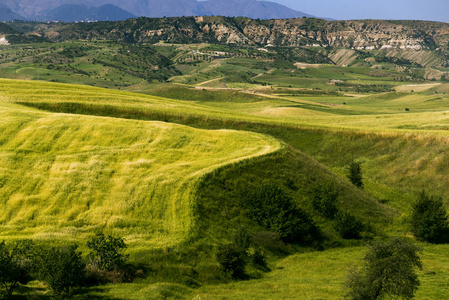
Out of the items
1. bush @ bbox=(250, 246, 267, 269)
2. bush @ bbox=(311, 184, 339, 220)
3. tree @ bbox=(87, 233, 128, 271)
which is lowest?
bush @ bbox=(250, 246, 267, 269)

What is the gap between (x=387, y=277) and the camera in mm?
31297

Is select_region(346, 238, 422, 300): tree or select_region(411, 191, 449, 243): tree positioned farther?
select_region(411, 191, 449, 243): tree

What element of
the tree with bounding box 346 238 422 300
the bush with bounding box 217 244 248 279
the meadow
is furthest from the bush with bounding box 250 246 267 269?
the tree with bounding box 346 238 422 300

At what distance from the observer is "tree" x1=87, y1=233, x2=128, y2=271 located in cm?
3762

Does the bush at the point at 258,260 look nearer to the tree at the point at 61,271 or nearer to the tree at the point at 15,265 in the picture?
the tree at the point at 61,271

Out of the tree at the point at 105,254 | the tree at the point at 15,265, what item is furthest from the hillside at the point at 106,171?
the tree at the point at 15,265

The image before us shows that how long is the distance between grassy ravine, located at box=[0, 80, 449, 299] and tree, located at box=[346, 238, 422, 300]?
4.75 m

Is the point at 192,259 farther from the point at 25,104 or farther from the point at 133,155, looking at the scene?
the point at 25,104

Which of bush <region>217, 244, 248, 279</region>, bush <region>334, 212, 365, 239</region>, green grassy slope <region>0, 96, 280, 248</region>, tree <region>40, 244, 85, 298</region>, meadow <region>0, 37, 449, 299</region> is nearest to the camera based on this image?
tree <region>40, 244, 85, 298</region>

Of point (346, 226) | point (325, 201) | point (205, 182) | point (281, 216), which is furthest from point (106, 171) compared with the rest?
point (346, 226)

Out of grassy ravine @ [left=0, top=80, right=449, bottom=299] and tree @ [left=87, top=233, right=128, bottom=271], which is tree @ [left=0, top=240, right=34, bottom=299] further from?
tree @ [left=87, top=233, right=128, bottom=271]

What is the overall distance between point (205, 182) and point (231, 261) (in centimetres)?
1586

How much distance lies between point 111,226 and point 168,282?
35.1ft

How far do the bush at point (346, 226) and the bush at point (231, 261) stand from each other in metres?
18.6
